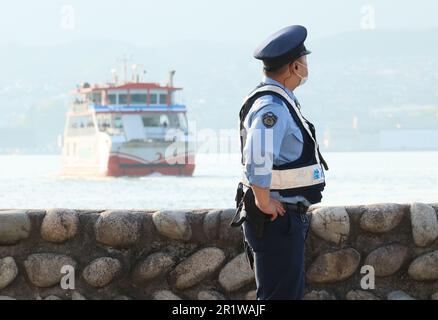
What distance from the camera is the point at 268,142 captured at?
4.56 m

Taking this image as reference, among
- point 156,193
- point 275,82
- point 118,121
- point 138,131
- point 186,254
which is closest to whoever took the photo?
point 275,82

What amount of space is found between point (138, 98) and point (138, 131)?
225 centimetres

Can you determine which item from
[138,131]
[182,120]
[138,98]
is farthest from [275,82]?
[138,131]

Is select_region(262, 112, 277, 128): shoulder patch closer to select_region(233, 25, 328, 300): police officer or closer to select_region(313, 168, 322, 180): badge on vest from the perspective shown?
select_region(233, 25, 328, 300): police officer

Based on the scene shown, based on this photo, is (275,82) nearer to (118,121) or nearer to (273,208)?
(273,208)

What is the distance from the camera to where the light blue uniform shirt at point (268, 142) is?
14.9ft

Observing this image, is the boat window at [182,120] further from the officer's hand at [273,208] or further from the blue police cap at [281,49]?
the officer's hand at [273,208]

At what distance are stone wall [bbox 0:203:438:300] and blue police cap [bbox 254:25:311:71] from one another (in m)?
1.67

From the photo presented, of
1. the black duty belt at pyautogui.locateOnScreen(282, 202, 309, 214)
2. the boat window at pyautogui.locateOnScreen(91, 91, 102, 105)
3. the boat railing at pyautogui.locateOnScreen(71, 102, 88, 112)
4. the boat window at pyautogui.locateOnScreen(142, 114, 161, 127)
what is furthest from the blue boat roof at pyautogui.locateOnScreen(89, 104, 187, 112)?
the black duty belt at pyautogui.locateOnScreen(282, 202, 309, 214)

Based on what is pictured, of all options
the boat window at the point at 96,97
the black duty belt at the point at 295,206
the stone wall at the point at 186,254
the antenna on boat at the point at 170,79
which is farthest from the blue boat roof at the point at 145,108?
the black duty belt at the point at 295,206

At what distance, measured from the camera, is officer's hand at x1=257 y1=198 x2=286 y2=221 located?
4.59 metres

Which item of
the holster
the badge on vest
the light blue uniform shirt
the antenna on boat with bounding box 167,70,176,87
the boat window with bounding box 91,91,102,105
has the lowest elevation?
the holster

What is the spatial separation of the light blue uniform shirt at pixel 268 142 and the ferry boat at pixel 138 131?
6226 centimetres
